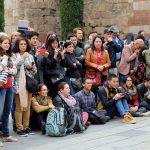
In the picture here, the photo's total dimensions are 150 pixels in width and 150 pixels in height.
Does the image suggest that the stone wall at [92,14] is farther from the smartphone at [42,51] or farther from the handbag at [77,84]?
the smartphone at [42,51]

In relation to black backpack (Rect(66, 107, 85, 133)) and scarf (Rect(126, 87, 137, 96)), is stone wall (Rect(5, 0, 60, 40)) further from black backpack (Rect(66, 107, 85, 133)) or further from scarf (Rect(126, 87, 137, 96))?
black backpack (Rect(66, 107, 85, 133))

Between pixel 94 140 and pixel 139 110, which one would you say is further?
pixel 139 110

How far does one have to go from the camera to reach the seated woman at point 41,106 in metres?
8.09

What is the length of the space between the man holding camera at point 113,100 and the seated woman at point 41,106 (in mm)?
1304

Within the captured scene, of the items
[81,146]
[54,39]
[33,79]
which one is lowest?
[81,146]

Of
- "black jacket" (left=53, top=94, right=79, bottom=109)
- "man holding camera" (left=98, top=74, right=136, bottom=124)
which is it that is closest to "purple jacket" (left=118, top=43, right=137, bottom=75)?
"man holding camera" (left=98, top=74, right=136, bottom=124)

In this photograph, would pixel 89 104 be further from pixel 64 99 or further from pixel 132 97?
pixel 132 97

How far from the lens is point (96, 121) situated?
29.0ft

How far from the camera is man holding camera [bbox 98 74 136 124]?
911cm

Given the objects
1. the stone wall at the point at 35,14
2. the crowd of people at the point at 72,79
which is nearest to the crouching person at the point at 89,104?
the crowd of people at the point at 72,79

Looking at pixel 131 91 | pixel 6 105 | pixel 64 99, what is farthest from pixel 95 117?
pixel 6 105

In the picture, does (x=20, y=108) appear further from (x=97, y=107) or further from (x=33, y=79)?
(x=97, y=107)

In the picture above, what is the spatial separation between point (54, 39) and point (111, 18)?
7.42 meters

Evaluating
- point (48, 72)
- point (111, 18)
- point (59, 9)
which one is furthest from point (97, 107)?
point (59, 9)
